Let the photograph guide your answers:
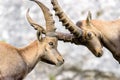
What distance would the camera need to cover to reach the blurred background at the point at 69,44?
21.4 metres

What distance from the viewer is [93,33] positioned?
1655 centimetres

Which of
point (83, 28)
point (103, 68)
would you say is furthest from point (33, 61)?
point (103, 68)

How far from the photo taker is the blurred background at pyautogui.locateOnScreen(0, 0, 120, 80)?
70.2 feet

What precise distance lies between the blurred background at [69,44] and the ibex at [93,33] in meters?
4.53

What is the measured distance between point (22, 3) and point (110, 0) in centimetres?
321

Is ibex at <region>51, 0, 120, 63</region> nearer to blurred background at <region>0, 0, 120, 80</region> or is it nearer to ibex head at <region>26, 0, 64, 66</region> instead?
ibex head at <region>26, 0, 64, 66</region>

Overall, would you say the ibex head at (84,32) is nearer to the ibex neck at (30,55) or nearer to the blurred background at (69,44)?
the ibex neck at (30,55)

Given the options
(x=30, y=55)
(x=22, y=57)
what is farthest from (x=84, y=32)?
(x=22, y=57)

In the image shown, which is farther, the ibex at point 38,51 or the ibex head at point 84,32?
the ibex head at point 84,32

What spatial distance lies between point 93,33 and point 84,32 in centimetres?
28

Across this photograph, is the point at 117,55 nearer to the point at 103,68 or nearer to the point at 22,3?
the point at 103,68

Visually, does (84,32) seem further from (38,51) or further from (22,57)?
(22,57)

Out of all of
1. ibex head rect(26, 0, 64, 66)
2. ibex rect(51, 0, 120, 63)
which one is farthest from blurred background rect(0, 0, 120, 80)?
ibex head rect(26, 0, 64, 66)

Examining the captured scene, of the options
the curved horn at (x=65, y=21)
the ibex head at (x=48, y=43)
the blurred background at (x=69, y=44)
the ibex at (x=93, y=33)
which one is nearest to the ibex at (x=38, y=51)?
the ibex head at (x=48, y=43)
